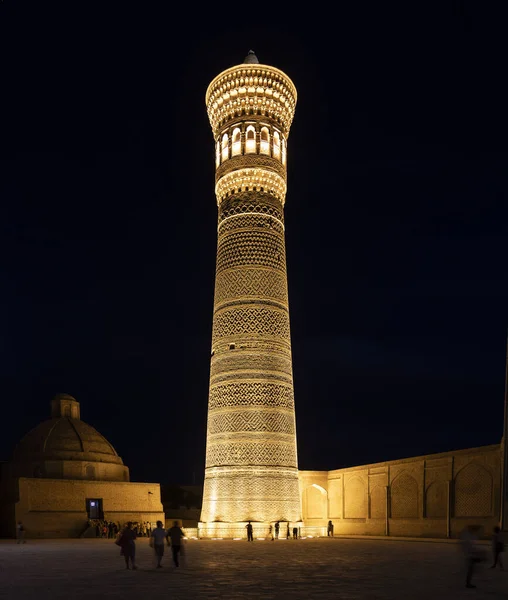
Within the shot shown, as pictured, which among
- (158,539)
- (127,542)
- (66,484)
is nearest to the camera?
(158,539)

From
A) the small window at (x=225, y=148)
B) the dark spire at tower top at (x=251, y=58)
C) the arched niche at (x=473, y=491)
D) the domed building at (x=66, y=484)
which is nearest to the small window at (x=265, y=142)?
the small window at (x=225, y=148)

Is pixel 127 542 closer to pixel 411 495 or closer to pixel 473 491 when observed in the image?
pixel 473 491

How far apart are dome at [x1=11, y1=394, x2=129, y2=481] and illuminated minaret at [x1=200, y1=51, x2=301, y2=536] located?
10997mm

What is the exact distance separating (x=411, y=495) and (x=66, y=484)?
12.7m

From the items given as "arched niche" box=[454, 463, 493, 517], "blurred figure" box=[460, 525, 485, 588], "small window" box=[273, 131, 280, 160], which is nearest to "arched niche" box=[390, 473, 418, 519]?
"arched niche" box=[454, 463, 493, 517]

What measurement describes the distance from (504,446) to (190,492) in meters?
28.3

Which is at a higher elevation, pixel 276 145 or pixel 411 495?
pixel 276 145

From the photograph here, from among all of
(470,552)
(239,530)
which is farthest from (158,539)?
(239,530)

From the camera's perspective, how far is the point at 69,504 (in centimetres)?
2705

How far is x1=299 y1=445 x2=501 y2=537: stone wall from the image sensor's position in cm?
2025

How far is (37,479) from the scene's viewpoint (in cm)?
2658

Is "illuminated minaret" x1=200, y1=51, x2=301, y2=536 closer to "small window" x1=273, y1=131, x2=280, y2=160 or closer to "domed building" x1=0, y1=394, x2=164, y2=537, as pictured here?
"small window" x1=273, y1=131, x2=280, y2=160

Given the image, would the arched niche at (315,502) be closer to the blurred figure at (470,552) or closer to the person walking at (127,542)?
the person walking at (127,542)

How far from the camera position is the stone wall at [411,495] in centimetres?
2025
